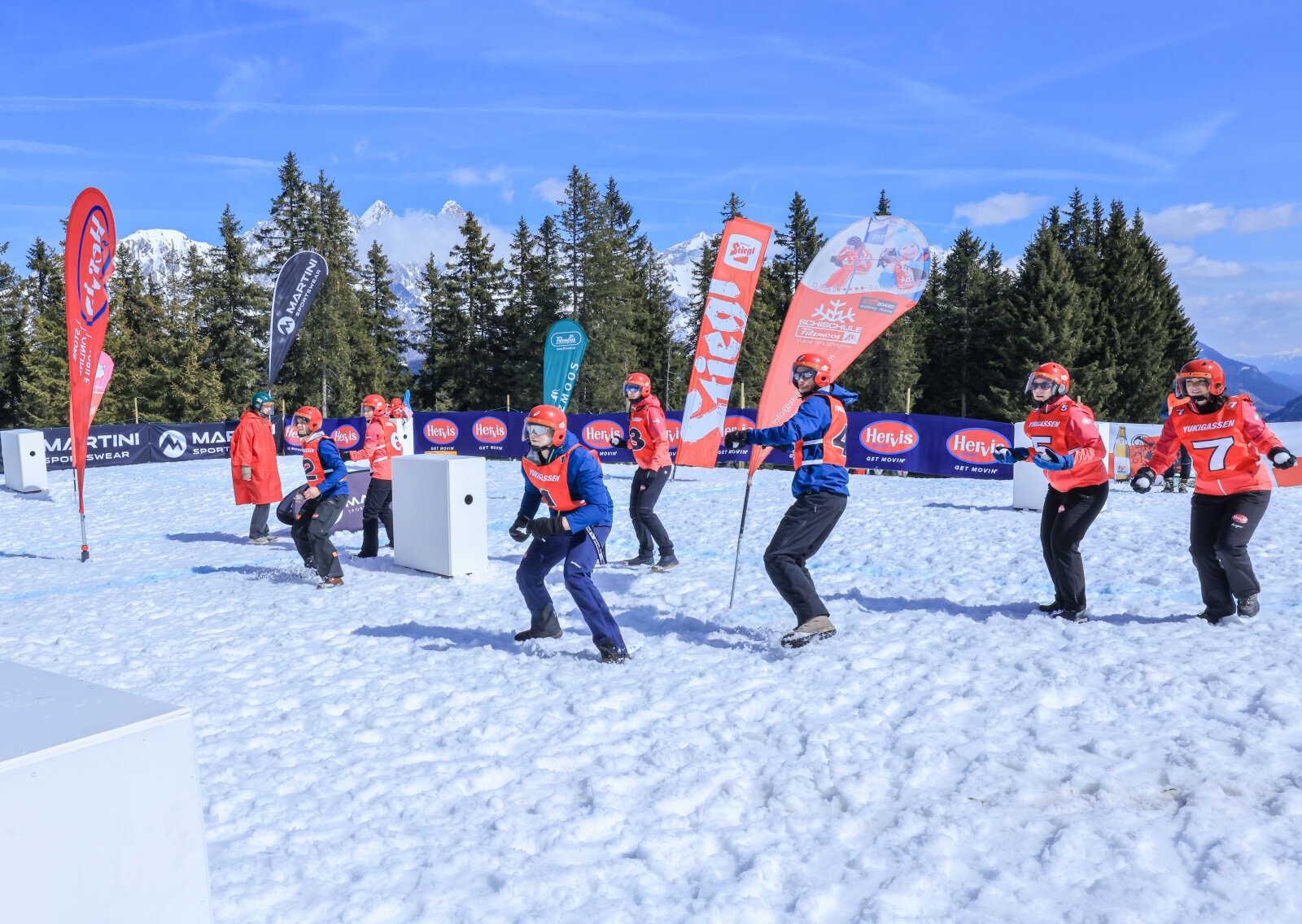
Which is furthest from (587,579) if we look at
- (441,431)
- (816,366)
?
(441,431)

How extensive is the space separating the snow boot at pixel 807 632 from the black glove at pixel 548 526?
1.66 meters

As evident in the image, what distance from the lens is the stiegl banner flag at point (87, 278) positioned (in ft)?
26.2

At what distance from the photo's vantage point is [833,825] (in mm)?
3182

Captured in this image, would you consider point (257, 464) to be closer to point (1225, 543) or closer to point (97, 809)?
point (97, 809)

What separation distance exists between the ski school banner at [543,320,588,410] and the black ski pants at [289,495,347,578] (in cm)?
426

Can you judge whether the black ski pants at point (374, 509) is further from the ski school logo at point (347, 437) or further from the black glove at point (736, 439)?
the ski school logo at point (347, 437)

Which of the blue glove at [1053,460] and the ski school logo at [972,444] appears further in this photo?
the ski school logo at [972,444]

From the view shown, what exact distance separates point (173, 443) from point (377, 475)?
17665 mm

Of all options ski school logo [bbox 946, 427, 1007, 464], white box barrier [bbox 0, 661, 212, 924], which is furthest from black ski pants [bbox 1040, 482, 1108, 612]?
ski school logo [bbox 946, 427, 1007, 464]

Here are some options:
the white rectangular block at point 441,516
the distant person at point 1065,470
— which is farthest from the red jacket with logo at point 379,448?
the distant person at point 1065,470

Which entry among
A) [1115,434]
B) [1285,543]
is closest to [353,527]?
[1285,543]

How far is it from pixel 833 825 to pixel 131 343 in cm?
4752

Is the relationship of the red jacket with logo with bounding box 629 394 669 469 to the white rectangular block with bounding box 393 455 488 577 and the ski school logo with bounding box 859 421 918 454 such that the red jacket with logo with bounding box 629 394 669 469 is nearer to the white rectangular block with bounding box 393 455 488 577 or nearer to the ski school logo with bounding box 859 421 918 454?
the white rectangular block with bounding box 393 455 488 577

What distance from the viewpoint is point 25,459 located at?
616 inches
